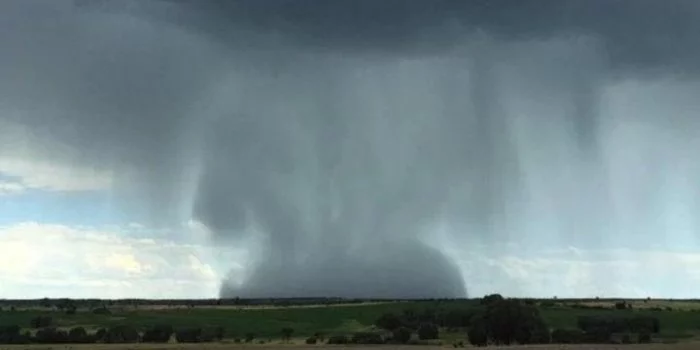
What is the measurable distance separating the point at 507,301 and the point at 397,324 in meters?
44.6

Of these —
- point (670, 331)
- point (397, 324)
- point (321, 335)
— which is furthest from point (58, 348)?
point (670, 331)

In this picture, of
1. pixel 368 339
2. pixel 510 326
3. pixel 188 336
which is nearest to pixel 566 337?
pixel 510 326

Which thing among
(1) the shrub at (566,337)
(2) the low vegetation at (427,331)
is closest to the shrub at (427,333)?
(2) the low vegetation at (427,331)

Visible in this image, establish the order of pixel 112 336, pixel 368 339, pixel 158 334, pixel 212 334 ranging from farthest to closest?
1. pixel 212 334
2. pixel 158 334
3. pixel 112 336
4. pixel 368 339

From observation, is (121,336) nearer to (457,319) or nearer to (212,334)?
(212,334)

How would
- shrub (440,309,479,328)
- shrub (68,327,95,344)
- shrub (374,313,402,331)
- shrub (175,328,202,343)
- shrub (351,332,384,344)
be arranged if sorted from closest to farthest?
1. shrub (351,332,384,344)
2. shrub (68,327,95,344)
3. shrub (175,328,202,343)
4. shrub (440,309,479,328)
5. shrub (374,313,402,331)

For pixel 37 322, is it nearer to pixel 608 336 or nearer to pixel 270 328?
pixel 270 328

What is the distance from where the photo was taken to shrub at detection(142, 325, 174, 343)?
150 m

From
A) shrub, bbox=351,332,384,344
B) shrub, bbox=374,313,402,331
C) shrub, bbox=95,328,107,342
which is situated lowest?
shrub, bbox=351,332,384,344

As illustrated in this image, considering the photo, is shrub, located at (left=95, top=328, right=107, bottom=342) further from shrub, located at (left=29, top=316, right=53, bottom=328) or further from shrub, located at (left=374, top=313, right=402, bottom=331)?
shrub, located at (left=374, top=313, right=402, bottom=331)

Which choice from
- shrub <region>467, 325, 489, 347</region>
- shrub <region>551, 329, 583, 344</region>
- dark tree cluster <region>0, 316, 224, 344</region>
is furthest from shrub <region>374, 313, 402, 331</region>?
shrub <region>467, 325, 489, 347</region>

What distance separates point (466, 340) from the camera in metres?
132

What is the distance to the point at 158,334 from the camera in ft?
520

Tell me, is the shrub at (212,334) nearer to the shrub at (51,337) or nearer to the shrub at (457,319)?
the shrub at (51,337)
